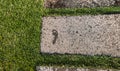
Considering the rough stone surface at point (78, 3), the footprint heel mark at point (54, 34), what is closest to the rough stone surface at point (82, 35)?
the footprint heel mark at point (54, 34)

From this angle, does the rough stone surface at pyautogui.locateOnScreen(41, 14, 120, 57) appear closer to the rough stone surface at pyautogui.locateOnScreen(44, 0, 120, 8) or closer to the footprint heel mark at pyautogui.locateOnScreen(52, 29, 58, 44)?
the footprint heel mark at pyautogui.locateOnScreen(52, 29, 58, 44)

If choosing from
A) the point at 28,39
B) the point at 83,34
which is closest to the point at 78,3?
the point at 83,34

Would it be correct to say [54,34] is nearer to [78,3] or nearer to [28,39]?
[28,39]

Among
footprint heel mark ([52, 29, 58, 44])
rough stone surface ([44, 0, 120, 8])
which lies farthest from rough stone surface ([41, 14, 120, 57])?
rough stone surface ([44, 0, 120, 8])

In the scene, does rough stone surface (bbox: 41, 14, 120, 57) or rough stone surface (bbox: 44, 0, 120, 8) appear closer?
rough stone surface (bbox: 41, 14, 120, 57)

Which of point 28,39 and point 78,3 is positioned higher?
point 78,3

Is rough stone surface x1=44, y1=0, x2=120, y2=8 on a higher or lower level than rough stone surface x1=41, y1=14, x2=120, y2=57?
higher
